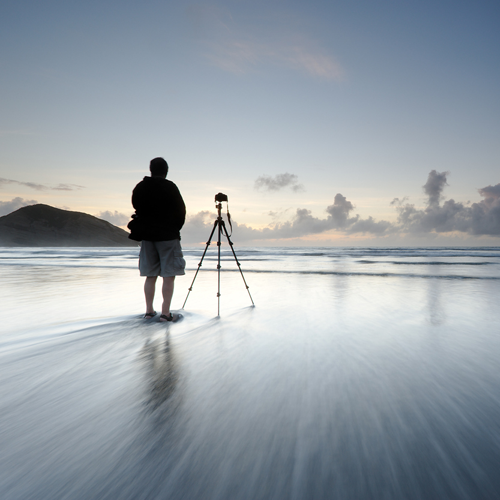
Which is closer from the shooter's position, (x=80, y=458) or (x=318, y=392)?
(x=80, y=458)

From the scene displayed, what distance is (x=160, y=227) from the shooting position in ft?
12.0

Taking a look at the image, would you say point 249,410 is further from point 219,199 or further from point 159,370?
point 219,199

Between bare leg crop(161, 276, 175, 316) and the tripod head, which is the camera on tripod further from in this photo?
bare leg crop(161, 276, 175, 316)

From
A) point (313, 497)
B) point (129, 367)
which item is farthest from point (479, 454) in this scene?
point (129, 367)

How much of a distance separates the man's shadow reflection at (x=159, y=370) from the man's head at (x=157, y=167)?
1.95 m

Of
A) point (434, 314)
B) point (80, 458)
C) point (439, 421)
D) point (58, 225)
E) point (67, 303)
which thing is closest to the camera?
point (80, 458)

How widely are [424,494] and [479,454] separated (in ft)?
1.30

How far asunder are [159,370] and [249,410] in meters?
0.85

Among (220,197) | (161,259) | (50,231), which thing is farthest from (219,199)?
(50,231)

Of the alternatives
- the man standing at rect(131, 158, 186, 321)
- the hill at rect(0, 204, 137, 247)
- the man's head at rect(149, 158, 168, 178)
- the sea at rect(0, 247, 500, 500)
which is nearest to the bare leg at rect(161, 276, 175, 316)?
the man standing at rect(131, 158, 186, 321)

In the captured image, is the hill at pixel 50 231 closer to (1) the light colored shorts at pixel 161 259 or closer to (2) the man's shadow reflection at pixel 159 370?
(1) the light colored shorts at pixel 161 259

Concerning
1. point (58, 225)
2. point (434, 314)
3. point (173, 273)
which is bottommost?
point (434, 314)

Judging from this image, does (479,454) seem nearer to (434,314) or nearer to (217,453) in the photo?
(217,453)

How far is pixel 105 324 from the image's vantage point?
3.49m
